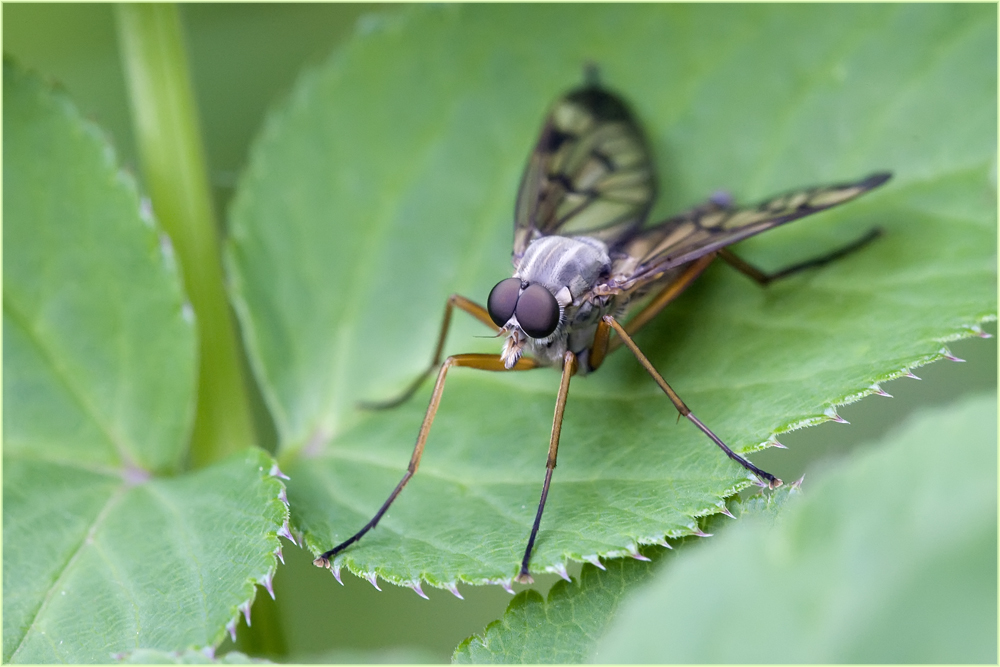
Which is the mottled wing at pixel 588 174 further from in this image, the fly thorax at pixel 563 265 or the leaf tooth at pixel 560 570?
the leaf tooth at pixel 560 570

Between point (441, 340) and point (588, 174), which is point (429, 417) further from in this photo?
point (588, 174)

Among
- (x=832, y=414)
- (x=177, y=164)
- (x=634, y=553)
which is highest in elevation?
(x=177, y=164)

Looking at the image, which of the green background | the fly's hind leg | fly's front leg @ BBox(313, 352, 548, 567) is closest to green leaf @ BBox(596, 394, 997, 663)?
fly's front leg @ BBox(313, 352, 548, 567)

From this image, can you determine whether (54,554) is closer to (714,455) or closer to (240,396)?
(240,396)

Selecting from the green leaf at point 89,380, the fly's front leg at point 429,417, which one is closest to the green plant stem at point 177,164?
the green leaf at point 89,380

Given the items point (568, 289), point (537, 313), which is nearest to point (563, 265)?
point (568, 289)

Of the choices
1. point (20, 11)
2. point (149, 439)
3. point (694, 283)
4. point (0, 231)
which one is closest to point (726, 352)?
point (694, 283)

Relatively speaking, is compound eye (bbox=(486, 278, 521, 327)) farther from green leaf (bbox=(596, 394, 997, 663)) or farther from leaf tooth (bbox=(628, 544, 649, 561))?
green leaf (bbox=(596, 394, 997, 663))
